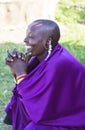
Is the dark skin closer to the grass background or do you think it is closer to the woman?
the woman

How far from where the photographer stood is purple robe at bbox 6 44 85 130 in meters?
2.46

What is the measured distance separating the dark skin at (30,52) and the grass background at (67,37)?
1.32 meters

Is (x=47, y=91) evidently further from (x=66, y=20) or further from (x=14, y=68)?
(x=66, y=20)

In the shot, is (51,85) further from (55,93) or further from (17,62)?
(17,62)

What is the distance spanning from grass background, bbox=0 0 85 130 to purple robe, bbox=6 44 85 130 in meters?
1.33

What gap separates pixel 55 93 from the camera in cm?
248

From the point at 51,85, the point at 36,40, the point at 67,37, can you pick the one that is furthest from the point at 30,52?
the point at 67,37

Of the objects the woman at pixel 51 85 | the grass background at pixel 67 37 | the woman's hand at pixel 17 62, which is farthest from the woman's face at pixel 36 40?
the grass background at pixel 67 37

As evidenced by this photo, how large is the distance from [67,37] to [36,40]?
549cm

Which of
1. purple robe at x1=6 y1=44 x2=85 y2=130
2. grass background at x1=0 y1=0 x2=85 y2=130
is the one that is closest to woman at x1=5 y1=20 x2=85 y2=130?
purple robe at x1=6 y1=44 x2=85 y2=130

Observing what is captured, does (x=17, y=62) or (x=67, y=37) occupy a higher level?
(x=17, y=62)

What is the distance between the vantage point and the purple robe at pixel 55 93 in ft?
8.09

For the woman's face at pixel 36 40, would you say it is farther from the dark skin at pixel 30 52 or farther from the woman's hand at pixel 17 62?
the woman's hand at pixel 17 62

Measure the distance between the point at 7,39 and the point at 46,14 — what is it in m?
1.61
